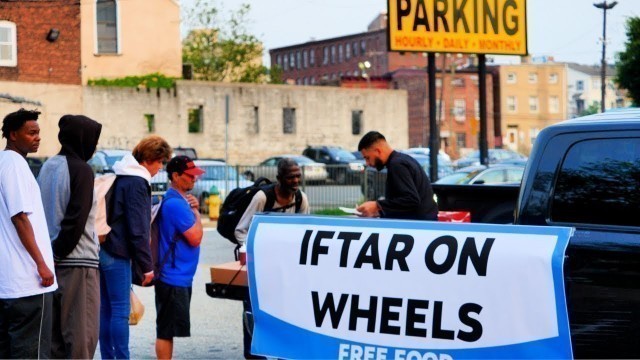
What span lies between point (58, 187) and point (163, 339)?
165 cm

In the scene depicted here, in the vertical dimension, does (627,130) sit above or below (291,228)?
above

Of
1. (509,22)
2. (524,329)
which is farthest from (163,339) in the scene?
(509,22)

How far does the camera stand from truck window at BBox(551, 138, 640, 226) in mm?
5422

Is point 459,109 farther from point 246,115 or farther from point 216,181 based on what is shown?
point 216,181

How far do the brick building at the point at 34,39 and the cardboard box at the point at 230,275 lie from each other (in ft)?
124

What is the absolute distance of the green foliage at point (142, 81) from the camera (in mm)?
51125

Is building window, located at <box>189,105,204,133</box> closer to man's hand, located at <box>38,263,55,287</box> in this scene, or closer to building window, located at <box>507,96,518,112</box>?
man's hand, located at <box>38,263,55,287</box>

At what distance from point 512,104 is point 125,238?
10353 cm

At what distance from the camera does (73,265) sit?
268 inches

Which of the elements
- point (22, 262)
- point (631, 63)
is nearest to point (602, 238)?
point (22, 262)

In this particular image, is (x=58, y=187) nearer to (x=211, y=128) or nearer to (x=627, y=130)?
(x=627, y=130)

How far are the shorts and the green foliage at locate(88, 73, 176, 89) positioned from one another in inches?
1742

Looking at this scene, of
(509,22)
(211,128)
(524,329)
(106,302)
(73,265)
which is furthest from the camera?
(211,128)

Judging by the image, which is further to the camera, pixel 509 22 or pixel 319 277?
pixel 509 22
